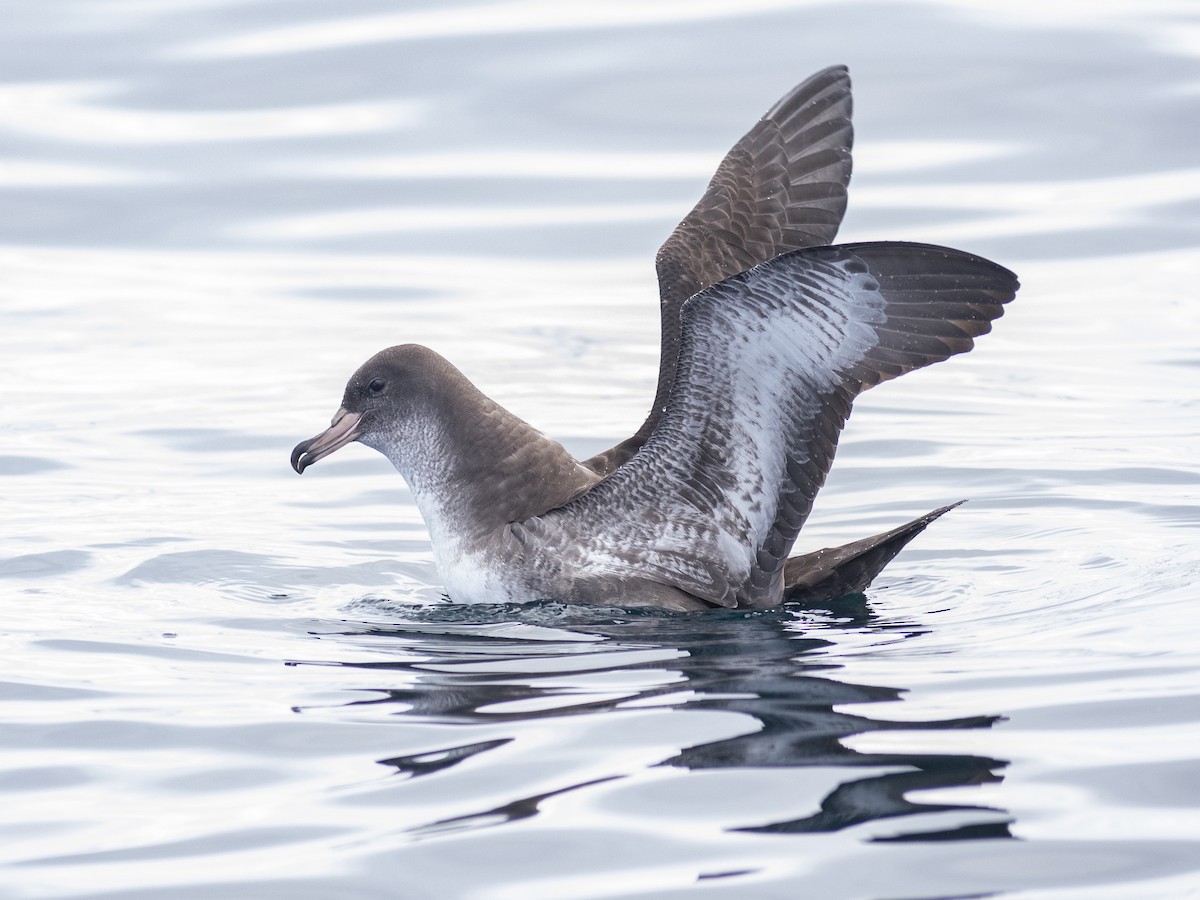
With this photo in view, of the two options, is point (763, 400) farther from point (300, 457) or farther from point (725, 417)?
point (300, 457)

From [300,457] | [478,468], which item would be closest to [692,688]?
[478,468]

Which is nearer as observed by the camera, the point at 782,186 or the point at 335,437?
the point at 335,437

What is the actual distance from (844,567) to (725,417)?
3.13 feet

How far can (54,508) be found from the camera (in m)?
10.5

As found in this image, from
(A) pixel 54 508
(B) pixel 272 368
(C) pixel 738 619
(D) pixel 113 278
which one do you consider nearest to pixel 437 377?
(C) pixel 738 619

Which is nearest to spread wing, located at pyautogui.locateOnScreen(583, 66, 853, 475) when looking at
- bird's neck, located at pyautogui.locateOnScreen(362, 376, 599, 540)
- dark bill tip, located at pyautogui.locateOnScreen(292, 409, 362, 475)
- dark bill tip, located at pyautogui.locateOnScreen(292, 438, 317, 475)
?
bird's neck, located at pyautogui.locateOnScreen(362, 376, 599, 540)

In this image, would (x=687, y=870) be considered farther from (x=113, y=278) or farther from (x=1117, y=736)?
(x=113, y=278)

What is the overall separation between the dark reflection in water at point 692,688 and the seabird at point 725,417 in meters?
0.21

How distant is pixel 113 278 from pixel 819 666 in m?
10.8

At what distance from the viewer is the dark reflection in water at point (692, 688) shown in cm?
516

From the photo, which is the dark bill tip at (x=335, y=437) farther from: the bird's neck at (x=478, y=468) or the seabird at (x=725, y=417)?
the bird's neck at (x=478, y=468)

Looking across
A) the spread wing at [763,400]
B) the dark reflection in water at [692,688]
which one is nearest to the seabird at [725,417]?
the spread wing at [763,400]

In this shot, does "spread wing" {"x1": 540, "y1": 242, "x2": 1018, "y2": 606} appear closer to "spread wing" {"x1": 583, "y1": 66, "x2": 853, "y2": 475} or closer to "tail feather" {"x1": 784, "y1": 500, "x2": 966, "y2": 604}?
"tail feather" {"x1": 784, "y1": 500, "x2": 966, "y2": 604}

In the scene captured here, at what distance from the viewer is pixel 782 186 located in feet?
29.7
